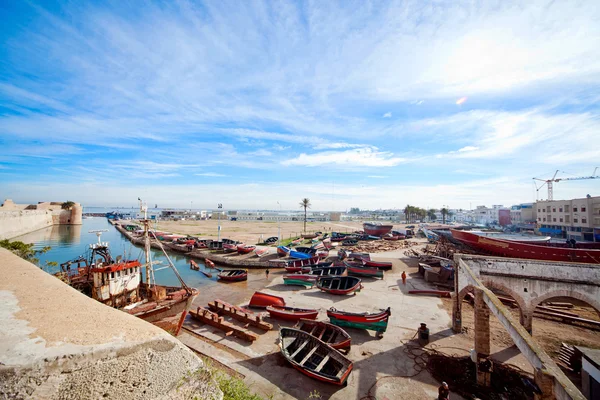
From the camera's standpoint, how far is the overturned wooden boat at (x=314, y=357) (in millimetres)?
10570

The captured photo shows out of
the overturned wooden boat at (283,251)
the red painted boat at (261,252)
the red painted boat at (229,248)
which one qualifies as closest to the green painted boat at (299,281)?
the overturned wooden boat at (283,251)

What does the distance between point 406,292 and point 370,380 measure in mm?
13880

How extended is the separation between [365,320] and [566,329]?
14.0 metres

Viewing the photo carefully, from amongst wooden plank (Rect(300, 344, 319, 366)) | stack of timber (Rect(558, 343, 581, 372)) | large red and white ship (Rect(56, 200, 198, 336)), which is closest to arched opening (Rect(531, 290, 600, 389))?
stack of timber (Rect(558, 343, 581, 372))

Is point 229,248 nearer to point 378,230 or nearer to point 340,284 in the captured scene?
point 340,284

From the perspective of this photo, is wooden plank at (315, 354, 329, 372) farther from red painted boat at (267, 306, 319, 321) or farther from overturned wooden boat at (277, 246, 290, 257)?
overturned wooden boat at (277, 246, 290, 257)

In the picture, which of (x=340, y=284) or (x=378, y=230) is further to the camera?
(x=378, y=230)

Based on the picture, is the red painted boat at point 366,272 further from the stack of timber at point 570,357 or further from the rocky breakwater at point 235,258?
the stack of timber at point 570,357

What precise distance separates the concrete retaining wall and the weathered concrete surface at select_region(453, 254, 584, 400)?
283 ft

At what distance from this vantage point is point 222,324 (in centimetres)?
1576

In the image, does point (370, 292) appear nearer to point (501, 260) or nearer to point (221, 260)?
point (501, 260)

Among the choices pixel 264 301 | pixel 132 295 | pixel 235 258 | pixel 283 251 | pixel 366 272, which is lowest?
pixel 235 258

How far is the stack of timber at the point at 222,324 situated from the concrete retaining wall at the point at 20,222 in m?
70.1

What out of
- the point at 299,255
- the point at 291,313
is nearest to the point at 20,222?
the point at 299,255
